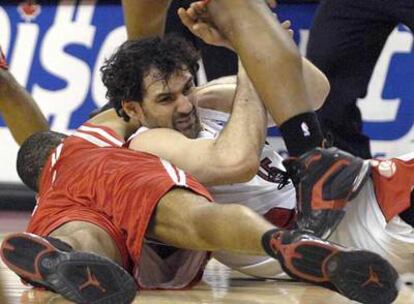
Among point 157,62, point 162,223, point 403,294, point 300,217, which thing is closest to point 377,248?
point 403,294

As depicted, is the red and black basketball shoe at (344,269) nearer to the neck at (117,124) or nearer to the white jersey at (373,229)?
the white jersey at (373,229)

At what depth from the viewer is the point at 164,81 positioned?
12.3 feet

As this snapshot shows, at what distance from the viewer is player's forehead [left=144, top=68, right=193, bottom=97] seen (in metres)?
3.75

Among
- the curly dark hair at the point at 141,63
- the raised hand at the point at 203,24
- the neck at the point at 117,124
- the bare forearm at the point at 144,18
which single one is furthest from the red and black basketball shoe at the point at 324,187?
the bare forearm at the point at 144,18

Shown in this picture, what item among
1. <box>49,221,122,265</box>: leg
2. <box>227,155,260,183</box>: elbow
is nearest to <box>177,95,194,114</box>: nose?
<box>227,155,260,183</box>: elbow

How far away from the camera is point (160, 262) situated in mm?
3676

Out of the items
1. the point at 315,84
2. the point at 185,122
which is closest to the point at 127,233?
the point at 185,122

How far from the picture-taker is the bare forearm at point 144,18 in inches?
170

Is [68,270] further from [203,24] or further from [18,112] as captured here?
[18,112]

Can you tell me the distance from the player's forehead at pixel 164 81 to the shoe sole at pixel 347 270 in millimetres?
1027

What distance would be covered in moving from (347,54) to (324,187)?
2.12 m

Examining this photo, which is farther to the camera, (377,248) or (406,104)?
(406,104)

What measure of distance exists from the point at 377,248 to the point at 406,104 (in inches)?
90.5

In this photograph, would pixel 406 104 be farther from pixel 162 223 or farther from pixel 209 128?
pixel 162 223
